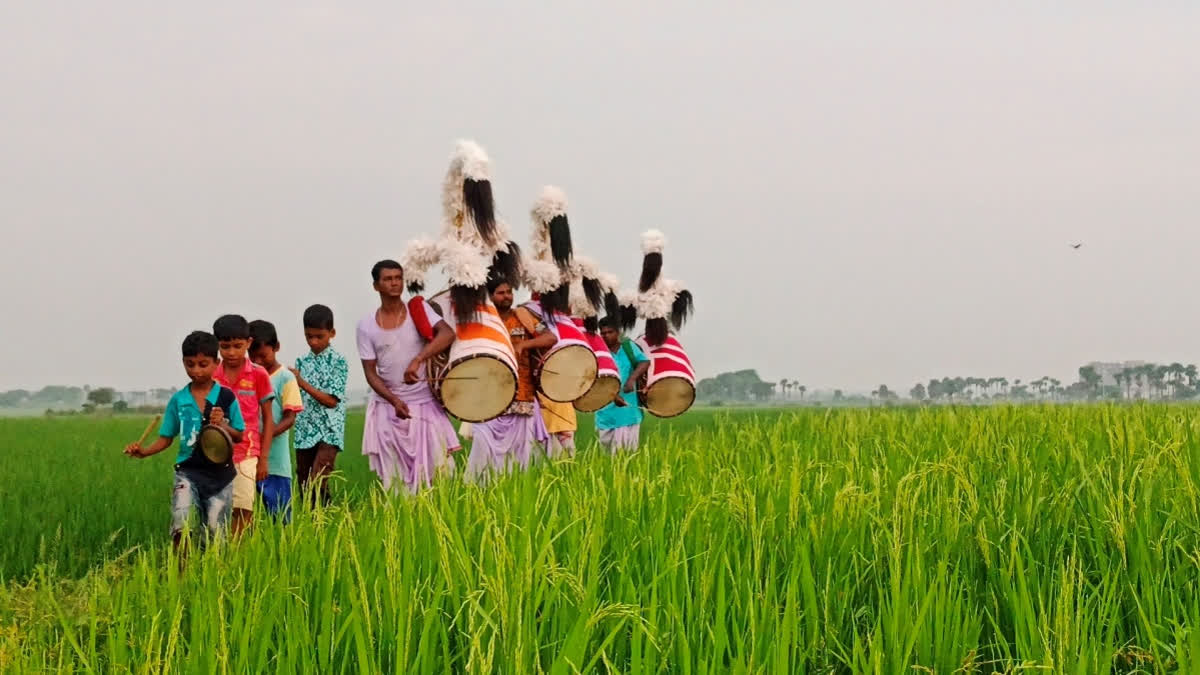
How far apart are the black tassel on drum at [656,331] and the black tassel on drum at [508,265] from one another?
2.18 meters

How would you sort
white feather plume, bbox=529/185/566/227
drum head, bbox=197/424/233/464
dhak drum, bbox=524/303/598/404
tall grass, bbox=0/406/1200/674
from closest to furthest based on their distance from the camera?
tall grass, bbox=0/406/1200/674
drum head, bbox=197/424/233/464
dhak drum, bbox=524/303/598/404
white feather plume, bbox=529/185/566/227

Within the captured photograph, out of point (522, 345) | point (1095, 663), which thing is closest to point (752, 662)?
point (1095, 663)

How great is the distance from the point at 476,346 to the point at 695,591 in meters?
3.00

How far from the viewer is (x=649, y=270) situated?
8.07m

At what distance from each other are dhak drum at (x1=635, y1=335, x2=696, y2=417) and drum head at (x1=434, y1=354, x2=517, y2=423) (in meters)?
2.60

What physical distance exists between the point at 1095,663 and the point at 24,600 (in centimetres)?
464

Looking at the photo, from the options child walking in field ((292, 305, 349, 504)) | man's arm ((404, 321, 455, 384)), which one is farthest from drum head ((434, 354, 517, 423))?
child walking in field ((292, 305, 349, 504))

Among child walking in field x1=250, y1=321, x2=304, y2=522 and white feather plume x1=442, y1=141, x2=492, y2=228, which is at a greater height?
white feather plume x1=442, y1=141, x2=492, y2=228

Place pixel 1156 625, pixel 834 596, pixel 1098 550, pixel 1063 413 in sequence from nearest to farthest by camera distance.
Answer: pixel 1156 625, pixel 834 596, pixel 1098 550, pixel 1063 413

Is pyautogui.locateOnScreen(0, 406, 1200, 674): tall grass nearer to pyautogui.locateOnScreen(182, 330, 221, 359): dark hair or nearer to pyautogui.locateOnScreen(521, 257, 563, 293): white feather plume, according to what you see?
pyautogui.locateOnScreen(182, 330, 221, 359): dark hair

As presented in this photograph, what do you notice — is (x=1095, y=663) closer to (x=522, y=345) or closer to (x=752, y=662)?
(x=752, y=662)

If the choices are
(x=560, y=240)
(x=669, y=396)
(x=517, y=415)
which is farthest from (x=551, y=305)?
(x=669, y=396)

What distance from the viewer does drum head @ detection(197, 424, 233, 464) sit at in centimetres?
477

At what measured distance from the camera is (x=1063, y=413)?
9156 mm
